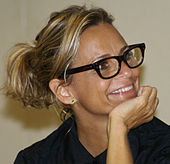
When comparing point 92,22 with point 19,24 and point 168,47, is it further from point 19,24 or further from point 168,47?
point 19,24

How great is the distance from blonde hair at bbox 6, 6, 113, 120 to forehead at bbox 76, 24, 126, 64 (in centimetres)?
2

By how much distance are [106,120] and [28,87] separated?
0.42 metres

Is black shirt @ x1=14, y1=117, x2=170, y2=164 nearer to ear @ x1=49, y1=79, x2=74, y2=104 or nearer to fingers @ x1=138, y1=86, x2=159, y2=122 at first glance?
fingers @ x1=138, y1=86, x2=159, y2=122

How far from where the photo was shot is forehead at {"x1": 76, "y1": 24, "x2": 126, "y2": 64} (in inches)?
56.6

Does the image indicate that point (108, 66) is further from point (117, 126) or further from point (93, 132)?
point (93, 132)

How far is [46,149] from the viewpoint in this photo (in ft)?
5.77

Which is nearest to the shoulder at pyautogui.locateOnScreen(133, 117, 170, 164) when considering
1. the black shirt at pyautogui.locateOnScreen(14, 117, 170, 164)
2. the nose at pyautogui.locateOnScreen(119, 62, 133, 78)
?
the black shirt at pyautogui.locateOnScreen(14, 117, 170, 164)

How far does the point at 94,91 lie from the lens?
1.45 m

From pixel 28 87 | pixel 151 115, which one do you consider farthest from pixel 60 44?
pixel 151 115

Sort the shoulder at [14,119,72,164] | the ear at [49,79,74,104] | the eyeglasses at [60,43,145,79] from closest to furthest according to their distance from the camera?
the eyeglasses at [60,43,145,79]
the ear at [49,79,74,104]
the shoulder at [14,119,72,164]

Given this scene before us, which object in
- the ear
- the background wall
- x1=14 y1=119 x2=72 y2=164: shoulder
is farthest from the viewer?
the background wall

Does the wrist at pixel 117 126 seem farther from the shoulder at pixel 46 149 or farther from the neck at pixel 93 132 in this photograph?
the shoulder at pixel 46 149

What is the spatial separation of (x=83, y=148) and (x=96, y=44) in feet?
1.65

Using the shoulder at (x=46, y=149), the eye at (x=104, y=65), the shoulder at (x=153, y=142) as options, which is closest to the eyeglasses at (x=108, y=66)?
the eye at (x=104, y=65)
